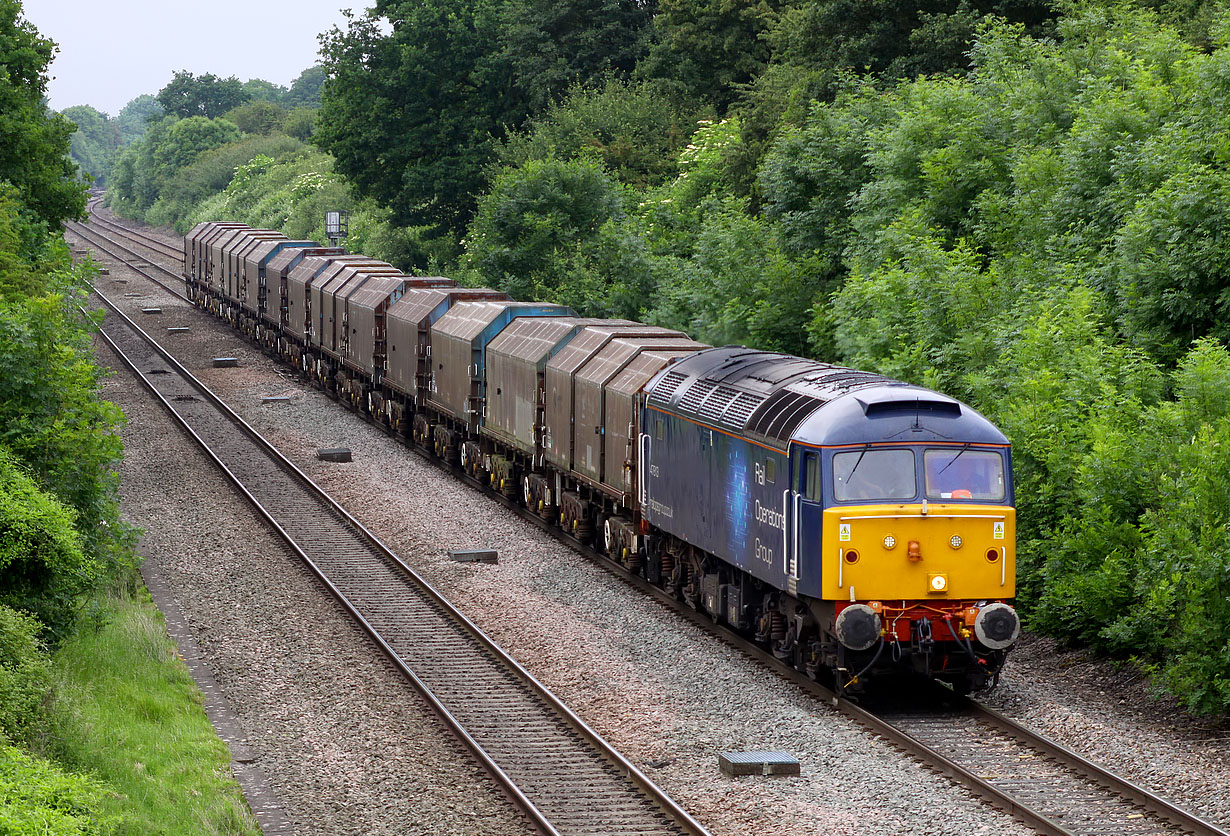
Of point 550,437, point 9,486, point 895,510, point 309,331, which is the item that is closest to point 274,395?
point 309,331

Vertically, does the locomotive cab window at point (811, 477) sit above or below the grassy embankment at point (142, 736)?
above

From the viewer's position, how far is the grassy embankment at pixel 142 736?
38.3ft

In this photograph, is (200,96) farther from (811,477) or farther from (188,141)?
(811,477)

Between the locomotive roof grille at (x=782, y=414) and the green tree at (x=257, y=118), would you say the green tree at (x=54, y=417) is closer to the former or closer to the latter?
the locomotive roof grille at (x=782, y=414)

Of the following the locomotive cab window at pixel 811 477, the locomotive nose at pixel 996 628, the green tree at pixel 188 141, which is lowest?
the locomotive nose at pixel 996 628

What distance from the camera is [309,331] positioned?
1692 inches

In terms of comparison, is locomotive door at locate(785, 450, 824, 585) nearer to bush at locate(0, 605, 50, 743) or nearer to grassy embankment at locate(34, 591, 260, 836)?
grassy embankment at locate(34, 591, 260, 836)

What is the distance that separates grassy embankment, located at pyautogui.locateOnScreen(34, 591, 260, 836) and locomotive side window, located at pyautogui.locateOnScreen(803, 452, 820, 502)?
6.58m

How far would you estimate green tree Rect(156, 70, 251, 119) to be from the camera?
14638cm

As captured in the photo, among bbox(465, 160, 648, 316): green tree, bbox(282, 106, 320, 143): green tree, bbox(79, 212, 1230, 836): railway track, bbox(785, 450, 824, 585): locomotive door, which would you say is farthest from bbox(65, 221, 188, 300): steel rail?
bbox(79, 212, 1230, 836): railway track

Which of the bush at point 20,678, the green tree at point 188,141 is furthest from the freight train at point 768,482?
the green tree at point 188,141

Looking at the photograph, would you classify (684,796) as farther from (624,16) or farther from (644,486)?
(624,16)

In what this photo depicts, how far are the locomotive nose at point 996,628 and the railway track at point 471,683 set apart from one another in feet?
13.6

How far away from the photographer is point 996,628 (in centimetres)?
1465
